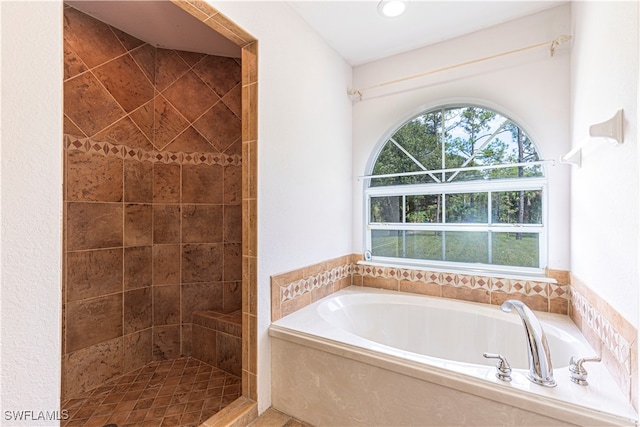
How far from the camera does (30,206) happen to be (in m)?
0.78

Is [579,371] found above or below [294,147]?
below

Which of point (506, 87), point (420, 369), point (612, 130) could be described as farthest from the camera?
point (506, 87)

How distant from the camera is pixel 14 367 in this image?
0.75 meters

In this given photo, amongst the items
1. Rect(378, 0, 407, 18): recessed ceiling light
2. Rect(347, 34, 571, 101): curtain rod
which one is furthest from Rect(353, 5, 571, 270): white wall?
Rect(378, 0, 407, 18): recessed ceiling light

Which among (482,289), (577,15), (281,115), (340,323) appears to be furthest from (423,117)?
(340,323)

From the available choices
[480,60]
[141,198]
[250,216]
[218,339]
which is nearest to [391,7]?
[480,60]

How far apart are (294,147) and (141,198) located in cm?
138

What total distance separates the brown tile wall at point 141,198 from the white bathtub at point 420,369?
A: 3.17 ft

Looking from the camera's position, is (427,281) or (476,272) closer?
(476,272)

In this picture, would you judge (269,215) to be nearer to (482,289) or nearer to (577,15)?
(482,289)

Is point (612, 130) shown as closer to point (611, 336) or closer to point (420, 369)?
point (611, 336)

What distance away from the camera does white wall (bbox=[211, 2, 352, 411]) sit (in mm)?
1595

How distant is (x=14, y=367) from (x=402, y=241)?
2277 mm

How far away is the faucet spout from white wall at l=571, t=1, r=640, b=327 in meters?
0.28
